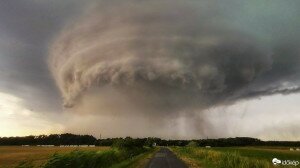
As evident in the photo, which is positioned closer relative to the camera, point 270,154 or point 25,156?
point 25,156

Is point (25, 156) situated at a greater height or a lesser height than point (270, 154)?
lesser

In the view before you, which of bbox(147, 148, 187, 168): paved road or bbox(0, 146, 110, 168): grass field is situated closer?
bbox(0, 146, 110, 168): grass field

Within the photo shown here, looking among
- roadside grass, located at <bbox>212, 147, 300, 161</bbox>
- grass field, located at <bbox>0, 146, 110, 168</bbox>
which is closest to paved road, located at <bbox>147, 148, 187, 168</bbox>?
roadside grass, located at <bbox>212, 147, 300, 161</bbox>

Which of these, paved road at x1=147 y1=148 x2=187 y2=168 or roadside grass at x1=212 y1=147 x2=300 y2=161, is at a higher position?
roadside grass at x1=212 y1=147 x2=300 y2=161

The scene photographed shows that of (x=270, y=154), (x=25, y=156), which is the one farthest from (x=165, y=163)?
(x=25, y=156)

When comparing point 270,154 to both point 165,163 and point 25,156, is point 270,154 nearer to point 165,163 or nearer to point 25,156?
point 165,163

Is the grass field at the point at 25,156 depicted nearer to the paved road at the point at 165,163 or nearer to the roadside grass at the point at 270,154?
the paved road at the point at 165,163

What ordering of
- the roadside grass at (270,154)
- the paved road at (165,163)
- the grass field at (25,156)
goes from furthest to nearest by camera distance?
the roadside grass at (270,154) < the paved road at (165,163) < the grass field at (25,156)

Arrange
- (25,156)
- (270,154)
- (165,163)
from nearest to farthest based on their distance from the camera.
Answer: (165,163), (25,156), (270,154)

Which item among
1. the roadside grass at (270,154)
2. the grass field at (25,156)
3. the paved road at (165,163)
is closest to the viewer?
the grass field at (25,156)

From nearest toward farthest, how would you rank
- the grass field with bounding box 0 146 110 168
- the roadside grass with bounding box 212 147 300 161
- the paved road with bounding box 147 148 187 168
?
1. the grass field with bounding box 0 146 110 168
2. the paved road with bounding box 147 148 187 168
3. the roadside grass with bounding box 212 147 300 161

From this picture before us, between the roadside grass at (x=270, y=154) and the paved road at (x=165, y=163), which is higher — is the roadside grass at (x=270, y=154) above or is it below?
above

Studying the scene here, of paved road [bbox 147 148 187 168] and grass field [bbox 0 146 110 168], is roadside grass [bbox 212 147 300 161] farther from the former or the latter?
grass field [bbox 0 146 110 168]

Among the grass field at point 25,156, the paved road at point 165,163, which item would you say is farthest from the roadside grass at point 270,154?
the grass field at point 25,156
